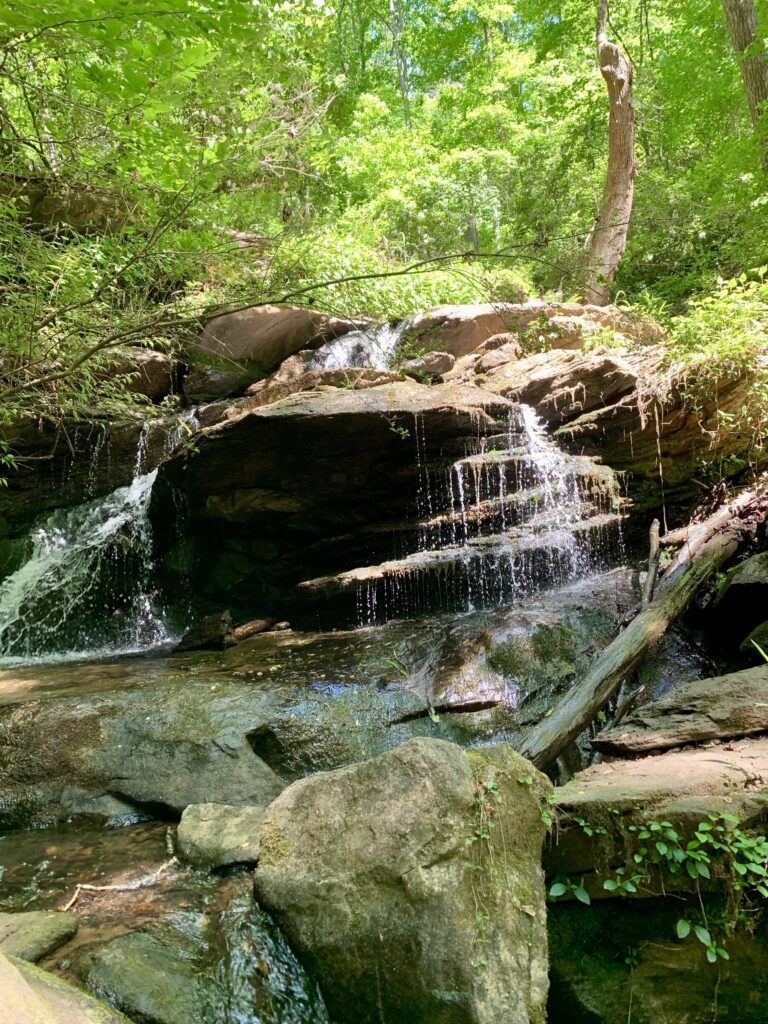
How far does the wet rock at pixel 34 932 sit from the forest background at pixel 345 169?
2.49 m

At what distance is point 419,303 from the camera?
12109 mm

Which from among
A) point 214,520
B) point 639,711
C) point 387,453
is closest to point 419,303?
point 387,453

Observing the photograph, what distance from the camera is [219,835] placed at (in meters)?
3.31

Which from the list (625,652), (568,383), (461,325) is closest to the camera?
(625,652)

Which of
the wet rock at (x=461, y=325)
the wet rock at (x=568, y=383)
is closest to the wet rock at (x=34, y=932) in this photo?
the wet rock at (x=568, y=383)

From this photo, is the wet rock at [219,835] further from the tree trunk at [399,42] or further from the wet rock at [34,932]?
the tree trunk at [399,42]

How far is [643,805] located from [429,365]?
8.56 metres

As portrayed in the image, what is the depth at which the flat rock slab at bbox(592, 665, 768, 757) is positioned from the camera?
342 centimetres

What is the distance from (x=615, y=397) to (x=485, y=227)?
15.8m

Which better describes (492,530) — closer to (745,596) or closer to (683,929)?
(745,596)

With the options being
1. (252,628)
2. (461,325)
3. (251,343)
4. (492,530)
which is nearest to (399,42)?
(461,325)

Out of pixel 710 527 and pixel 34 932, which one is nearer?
pixel 34 932

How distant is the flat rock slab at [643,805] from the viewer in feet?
8.64

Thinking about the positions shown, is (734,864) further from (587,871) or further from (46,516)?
(46,516)
